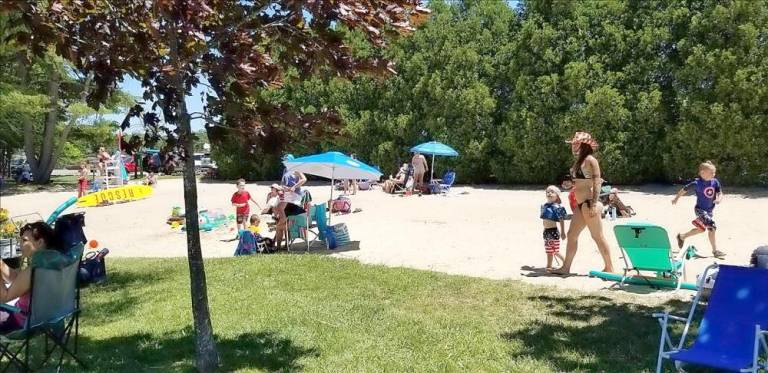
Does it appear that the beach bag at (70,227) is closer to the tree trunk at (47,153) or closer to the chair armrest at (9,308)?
the chair armrest at (9,308)

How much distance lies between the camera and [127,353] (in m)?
4.93

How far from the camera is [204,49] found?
4.15 metres

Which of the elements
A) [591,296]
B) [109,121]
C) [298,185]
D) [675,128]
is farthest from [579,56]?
[109,121]

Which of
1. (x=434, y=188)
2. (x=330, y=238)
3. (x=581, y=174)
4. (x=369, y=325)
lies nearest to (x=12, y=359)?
(x=369, y=325)

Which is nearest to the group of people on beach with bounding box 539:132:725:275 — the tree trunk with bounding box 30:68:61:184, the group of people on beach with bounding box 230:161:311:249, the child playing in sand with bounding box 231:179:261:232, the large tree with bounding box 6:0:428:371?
the large tree with bounding box 6:0:428:371

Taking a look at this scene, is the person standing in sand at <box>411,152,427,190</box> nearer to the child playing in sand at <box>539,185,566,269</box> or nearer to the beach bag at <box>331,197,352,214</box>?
the beach bag at <box>331,197,352,214</box>

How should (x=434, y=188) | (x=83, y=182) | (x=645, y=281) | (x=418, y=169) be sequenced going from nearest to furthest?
(x=645, y=281) < (x=434, y=188) < (x=418, y=169) < (x=83, y=182)

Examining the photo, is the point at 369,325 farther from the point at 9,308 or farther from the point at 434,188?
the point at 434,188

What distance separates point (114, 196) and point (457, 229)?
1282cm

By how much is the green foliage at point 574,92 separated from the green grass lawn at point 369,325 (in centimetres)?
968

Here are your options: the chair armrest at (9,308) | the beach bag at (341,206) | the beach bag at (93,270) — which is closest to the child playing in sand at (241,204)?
the beach bag at (341,206)

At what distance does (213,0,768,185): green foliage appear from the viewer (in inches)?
731

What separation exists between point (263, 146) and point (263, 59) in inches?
28.1

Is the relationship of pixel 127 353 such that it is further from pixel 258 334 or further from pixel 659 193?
pixel 659 193
